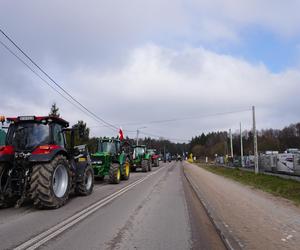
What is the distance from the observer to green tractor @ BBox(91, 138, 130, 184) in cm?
2667

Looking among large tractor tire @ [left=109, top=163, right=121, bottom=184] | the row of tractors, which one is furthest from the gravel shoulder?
large tractor tire @ [left=109, top=163, right=121, bottom=184]

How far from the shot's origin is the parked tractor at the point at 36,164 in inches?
550

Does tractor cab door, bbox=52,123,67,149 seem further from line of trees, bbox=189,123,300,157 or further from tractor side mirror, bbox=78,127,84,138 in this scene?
line of trees, bbox=189,123,300,157

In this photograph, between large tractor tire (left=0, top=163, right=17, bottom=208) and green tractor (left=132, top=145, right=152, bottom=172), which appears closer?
large tractor tire (left=0, top=163, right=17, bottom=208)

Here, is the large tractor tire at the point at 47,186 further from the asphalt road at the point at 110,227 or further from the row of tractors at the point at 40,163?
the asphalt road at the point at 110,227

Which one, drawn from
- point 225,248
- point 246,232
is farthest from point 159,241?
point 246,232

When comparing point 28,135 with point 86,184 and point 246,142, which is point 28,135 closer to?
point 86,184

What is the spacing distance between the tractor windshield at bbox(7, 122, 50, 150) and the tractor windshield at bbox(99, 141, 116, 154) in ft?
47.1

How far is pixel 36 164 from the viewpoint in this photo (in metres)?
14.3

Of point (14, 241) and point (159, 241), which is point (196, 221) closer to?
point (159, 241)

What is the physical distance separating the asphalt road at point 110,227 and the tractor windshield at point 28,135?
1974 millimetres

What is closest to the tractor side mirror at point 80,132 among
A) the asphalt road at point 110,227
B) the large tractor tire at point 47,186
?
the large tractor tire at point 47,186

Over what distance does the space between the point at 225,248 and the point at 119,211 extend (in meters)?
5.52

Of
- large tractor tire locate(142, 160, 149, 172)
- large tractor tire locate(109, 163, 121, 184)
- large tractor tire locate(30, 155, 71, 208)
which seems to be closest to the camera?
large tractor tire locate(30, 155, 71, 208)
